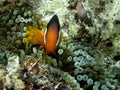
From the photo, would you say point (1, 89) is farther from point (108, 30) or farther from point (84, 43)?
point (108, 30)

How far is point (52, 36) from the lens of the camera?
8.71 ft

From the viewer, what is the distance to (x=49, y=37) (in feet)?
8.71

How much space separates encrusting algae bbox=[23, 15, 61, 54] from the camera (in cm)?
266

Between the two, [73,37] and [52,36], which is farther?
[73,37]

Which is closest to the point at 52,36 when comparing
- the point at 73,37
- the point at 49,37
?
the point at 49,37

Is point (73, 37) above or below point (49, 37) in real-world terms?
below

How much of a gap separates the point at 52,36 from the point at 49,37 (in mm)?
32

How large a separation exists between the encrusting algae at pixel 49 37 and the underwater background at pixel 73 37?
0.4 inches

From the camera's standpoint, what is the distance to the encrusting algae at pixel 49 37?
266 centimetres

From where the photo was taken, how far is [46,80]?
197cm

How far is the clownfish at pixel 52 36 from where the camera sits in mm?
2656

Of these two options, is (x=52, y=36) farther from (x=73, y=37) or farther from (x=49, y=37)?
(x=73, y=37)

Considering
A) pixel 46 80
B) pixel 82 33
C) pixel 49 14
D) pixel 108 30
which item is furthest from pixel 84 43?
pixel 46 80

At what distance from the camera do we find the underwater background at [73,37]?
272cm
